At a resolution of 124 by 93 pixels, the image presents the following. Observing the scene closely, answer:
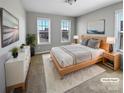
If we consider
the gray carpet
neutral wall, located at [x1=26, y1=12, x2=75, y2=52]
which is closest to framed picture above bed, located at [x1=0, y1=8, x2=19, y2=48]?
the gray carpet

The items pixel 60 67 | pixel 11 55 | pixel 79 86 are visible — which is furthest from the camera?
pixel 60 67

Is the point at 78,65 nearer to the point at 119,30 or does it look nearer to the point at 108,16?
the point at 119,30

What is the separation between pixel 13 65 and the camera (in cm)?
207

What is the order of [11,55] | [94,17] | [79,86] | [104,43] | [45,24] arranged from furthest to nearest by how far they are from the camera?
[45,24]
[94,17]
[104,43]
[79,86]
[11,55]

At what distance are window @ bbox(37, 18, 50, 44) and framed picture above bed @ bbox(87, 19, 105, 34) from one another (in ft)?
8.30

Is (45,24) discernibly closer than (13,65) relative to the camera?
No

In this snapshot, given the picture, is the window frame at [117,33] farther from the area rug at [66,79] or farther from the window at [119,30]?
the area rug at [66,79]

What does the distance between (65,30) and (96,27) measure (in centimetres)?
243

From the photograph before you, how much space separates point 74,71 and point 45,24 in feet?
12.7

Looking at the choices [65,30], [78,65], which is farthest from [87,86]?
[65,30]

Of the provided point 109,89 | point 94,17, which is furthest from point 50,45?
point 109,89

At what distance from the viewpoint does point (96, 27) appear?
4949 millimetres

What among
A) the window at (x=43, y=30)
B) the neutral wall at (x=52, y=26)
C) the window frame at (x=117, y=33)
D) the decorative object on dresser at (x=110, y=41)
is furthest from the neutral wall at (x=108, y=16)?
the window at (x=43, y=30)

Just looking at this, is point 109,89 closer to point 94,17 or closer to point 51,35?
point 94,17
